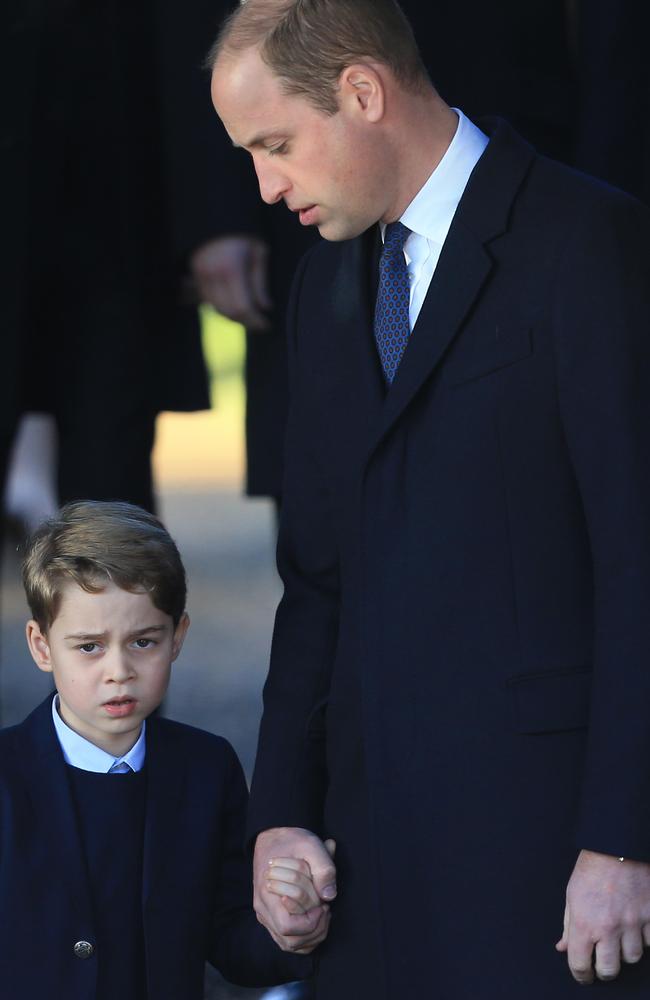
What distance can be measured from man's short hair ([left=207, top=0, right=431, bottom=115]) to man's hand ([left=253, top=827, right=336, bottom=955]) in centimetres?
88

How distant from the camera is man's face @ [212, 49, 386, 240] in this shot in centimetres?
219

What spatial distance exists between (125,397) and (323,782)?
Answer: 1.33 metres

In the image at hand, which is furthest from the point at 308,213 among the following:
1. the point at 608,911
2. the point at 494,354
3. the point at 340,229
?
the point at 608,911

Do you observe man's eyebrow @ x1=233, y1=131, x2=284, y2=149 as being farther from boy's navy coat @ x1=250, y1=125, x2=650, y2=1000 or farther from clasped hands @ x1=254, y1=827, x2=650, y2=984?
clasped hands @ x1=254, y1=827, x2=650, y2=984

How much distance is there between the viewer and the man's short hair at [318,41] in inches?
85.7

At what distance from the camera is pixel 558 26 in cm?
358

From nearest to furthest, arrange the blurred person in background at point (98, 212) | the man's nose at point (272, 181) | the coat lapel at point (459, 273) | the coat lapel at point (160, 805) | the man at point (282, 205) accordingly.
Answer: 1. the coat lapel at point (459, 273)
2. the man's nose at point (272, 181)
3. the coat lapel at point (160, 805)
4. the man at point (282, 205)
5. the blurred person in background at point (98, 212)

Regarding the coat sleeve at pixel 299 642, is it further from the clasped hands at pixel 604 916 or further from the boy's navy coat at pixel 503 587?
the clasped hands at pixel 604 916

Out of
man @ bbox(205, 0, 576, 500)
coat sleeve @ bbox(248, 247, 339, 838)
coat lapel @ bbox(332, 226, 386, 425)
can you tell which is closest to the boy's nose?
coat sleeve @ bbox(248, 247, 339, 838)

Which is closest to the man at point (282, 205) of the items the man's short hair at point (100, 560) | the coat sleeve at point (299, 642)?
the coat sleeve at point (299, 642)

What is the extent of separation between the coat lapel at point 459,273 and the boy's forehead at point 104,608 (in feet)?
1.20

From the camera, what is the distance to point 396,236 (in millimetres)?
2271

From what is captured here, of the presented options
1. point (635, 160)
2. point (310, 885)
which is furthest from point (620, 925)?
point (635, 160)

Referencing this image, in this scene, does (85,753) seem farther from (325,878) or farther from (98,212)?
(98,212)
